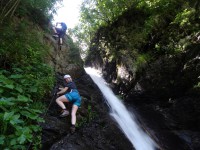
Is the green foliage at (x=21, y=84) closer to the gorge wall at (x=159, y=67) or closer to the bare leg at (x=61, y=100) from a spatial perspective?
the bare leg at (x=61, y=100)

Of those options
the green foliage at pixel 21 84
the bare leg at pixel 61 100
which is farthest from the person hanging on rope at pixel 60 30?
the bare leg at pixel 61 100

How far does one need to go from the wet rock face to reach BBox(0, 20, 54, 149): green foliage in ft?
1.40

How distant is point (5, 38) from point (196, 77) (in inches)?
319

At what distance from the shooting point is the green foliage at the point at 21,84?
15.3 feet

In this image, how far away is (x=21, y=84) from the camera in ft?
20.9

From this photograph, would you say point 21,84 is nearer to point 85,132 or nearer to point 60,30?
point 85,132

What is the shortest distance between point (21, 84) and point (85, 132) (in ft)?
7.94

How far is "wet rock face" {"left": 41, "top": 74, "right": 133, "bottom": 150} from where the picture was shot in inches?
245

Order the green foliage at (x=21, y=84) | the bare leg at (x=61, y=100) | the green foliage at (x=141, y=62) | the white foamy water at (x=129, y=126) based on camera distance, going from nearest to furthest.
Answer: the green foliage at (x=21, y=84) → the bare leg at (x=61, y=100) → the white foamy water at (x=129, y=126) → the green foliage at (x=141, y=62)

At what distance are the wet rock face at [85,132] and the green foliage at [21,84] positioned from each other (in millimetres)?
426

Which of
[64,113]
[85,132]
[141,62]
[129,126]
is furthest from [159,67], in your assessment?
[64,113]

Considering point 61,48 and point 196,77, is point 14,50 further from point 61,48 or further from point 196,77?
point 196,77

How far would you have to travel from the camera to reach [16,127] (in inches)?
179

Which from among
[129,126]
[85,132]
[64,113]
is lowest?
[129,126]
